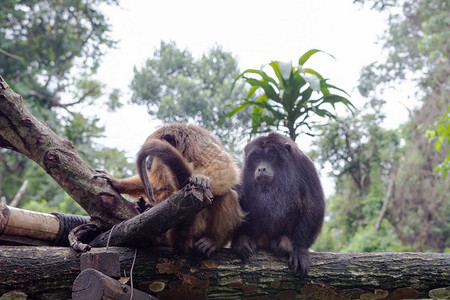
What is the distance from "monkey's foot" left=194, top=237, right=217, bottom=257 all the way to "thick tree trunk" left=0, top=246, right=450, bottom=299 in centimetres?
5

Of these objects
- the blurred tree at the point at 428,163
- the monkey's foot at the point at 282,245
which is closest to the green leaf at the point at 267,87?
the monkey's foot at the point at 282,245

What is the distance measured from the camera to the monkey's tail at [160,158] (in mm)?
2805

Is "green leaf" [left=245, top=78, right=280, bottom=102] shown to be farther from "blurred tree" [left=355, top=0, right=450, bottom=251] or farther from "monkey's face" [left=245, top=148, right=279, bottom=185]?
"blurred tree" [left=355, top=0, right=450, bottom=251]

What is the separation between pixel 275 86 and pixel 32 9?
29.4 feet

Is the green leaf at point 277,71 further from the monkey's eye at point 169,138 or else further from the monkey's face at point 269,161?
the monkey's eye at point 169,138

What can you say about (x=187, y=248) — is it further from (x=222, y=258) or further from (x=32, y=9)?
(x=32, y=9)

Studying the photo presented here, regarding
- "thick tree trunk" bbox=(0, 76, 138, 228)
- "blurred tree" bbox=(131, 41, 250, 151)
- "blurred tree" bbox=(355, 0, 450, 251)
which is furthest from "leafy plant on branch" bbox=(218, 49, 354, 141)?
"blurred tree" bbox=(355, 0, 450, 251)

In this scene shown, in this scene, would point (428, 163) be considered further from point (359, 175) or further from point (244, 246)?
point (244, 246)

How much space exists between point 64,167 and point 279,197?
6.20 feet

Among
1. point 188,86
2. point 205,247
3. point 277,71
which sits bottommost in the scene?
point 205,247

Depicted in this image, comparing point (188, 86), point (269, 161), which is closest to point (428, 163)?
point (188, 86)

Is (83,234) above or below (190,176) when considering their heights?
below

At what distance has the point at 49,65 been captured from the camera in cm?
1150

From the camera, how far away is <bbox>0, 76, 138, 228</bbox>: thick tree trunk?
326 cm
